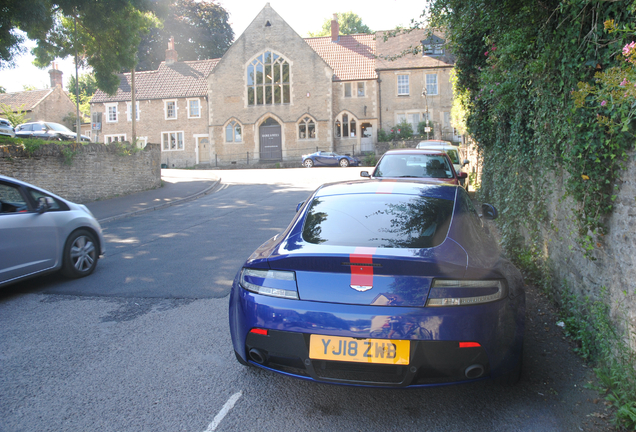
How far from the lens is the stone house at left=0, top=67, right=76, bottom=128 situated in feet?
170

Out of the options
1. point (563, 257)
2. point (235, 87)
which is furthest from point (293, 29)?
point (563, 257)

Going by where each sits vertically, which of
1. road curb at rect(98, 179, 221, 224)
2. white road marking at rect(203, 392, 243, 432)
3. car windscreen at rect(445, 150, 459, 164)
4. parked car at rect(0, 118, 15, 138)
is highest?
parked car at rect(0, 118, 15, 138)

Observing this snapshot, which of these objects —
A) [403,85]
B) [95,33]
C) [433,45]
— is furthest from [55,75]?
[433,45]

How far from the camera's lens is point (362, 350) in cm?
293

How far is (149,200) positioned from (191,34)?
147 ft

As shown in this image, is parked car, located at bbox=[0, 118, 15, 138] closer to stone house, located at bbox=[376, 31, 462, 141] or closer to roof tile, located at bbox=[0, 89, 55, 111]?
roof tile, located at bbox=[0, 89, 55, 111]

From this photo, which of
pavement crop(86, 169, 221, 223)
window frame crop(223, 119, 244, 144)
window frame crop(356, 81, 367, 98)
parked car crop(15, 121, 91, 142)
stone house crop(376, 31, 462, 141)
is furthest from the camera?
window frame crop(223, 119, 244, 144)

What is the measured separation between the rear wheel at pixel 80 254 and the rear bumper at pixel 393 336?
4.71 meters

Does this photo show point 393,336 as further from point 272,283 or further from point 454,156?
point 454,156

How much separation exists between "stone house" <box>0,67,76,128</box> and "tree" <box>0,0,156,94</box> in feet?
120

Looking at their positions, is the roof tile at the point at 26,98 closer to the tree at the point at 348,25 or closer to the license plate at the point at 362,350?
the tree at the point at 348,25

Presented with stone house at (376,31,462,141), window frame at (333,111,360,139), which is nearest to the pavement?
window frame at (333,111,360,139)

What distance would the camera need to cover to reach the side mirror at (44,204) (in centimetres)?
646

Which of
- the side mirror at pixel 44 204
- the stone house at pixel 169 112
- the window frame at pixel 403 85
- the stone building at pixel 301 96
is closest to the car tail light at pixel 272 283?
the side mirror at pixel 44 204
